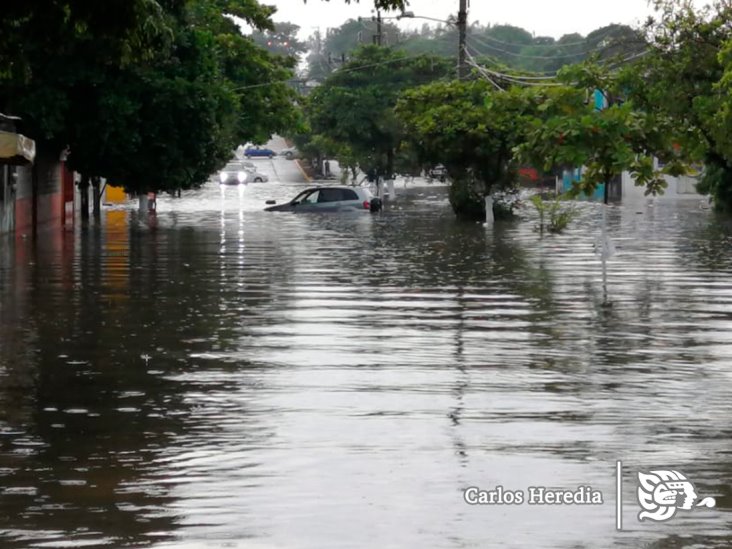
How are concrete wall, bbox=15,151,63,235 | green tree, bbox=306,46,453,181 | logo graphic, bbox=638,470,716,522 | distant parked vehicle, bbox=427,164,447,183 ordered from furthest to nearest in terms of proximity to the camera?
green tree, bbox=306,46,453,181
distant parked vehicle, bbox=427,164,447,183
concrete wall, bbox=15,151,63,235
logo graphic, bbox=638,470,716,522

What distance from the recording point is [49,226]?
46906 millimetres

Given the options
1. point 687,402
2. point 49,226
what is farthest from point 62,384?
point 49,226

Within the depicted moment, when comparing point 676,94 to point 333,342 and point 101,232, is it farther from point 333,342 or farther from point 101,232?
point 333,342

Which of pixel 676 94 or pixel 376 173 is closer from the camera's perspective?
pixel 676 94

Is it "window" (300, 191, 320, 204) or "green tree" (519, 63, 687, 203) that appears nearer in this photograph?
"green tree" (519, 63, 687, 203)

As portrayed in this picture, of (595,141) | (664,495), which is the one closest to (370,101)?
(595,141)

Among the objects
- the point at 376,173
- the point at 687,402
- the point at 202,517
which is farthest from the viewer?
the point at 376,173

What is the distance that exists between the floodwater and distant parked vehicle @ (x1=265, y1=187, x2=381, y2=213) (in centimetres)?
3069

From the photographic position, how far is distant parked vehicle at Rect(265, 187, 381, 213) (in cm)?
5856

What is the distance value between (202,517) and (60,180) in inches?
1719

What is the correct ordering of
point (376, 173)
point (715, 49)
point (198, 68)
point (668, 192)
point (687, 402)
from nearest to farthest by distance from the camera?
point (687, 402)
point (198, 68)
point (715, 49)
point (376, 173)
point (668, 192)

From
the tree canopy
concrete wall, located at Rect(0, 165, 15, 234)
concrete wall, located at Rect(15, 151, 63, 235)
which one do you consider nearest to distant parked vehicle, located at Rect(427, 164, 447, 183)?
the tree canopy

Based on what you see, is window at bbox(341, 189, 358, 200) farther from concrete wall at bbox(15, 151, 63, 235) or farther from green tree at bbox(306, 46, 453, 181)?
green tree at bbox(306, 46, 453, 181)

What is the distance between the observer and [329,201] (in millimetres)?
58938
